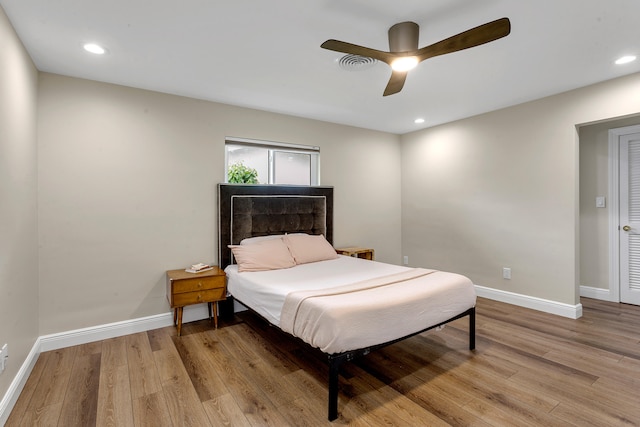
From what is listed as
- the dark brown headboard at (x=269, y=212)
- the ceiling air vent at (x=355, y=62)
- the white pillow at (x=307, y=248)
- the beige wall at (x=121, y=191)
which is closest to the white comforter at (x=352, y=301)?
the white pillow at (x=307, y=248)

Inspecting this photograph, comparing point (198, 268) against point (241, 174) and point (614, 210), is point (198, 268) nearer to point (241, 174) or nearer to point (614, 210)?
point (241, 174)

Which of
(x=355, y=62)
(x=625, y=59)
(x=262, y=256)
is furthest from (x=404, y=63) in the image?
(x=262, y=256)

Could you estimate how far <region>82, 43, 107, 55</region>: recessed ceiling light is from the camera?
7.90ft

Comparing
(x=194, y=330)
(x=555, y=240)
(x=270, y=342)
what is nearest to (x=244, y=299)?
(x=270, y=342)

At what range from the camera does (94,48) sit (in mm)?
2453

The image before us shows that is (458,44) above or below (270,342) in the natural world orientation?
above

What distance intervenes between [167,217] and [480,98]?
12.3 ft

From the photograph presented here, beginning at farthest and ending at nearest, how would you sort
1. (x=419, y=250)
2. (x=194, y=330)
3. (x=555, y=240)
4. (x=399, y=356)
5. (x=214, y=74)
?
(x=419, y=250)
(x=555, y=240)
(x=194, y=330)
(x=214, y=74)
(x=399, y=356)

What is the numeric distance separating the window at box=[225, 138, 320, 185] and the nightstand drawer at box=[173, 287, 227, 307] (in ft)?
4.43

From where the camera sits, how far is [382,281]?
8.89ft

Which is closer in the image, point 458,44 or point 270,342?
point 458,44

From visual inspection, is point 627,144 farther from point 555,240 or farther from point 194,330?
point 194,330

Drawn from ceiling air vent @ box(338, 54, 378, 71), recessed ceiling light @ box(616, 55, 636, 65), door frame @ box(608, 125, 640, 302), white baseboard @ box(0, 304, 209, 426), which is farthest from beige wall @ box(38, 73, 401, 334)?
door frame @ box(608, 125, 640, 302)

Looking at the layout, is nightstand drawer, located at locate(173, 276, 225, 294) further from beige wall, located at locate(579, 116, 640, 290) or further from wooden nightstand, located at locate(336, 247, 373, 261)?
beige wall, located at locate(579, 116, 640, 290)
